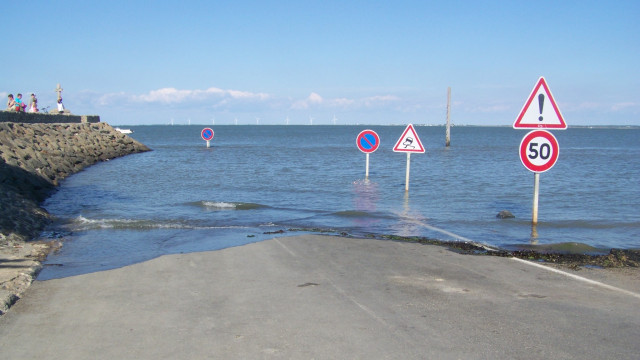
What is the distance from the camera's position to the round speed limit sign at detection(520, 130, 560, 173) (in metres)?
10.3

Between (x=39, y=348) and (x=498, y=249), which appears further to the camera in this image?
(x=498, y=249)

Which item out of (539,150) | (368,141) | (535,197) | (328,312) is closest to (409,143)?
(368,141)

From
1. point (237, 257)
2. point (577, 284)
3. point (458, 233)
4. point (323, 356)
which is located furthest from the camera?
point (458, 233)

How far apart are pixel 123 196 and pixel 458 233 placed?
11093 mm

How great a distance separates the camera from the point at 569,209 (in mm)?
15281

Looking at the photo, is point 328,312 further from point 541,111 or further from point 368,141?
point 368,141

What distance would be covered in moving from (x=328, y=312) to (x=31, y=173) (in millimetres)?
17094

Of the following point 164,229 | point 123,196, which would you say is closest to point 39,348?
point 164,229

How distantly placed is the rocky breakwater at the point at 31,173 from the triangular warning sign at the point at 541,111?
854cm

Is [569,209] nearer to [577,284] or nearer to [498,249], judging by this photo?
[498,249]

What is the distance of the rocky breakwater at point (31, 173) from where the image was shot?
25.5 ft

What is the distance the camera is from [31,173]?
63.6 ft

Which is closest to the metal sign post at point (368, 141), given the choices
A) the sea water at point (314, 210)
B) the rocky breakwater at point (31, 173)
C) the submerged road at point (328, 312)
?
the sea water at point (314, 210)

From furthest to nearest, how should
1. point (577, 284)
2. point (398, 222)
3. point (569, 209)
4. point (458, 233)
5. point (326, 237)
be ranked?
1. point (569, 209)
2. point (398, 222)
3. point (458, 233)
4. point (326, 237)
5. point (577, 284)
